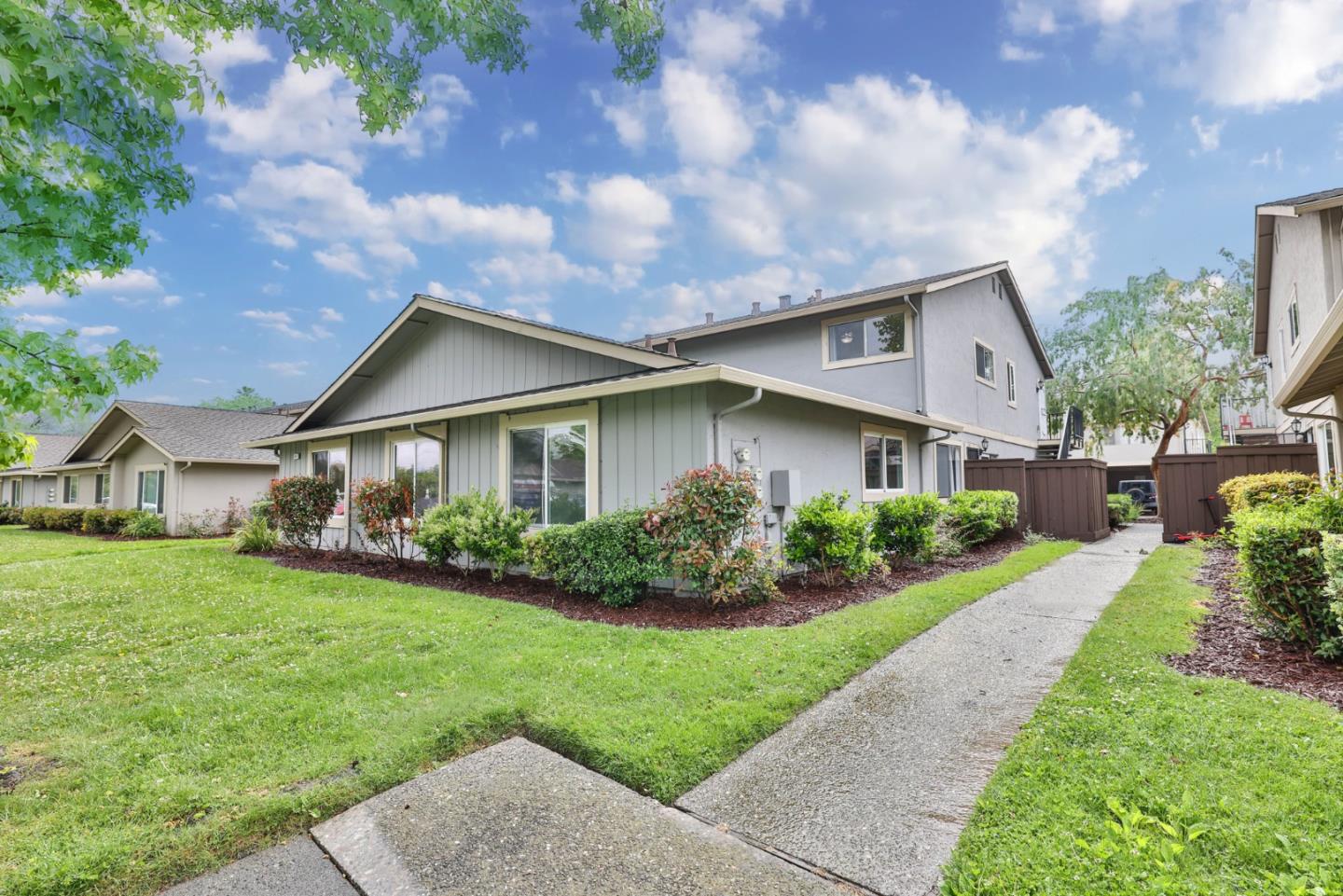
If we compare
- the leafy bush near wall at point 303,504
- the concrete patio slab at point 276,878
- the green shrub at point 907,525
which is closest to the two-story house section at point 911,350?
the green shrub at point 907,525

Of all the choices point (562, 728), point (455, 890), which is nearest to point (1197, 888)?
point (455, 890)

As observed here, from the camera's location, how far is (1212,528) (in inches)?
486

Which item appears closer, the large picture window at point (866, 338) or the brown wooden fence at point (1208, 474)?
the brown wooden fence at point (1208, 474)

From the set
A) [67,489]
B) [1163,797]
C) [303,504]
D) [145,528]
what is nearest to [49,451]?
[67,489]

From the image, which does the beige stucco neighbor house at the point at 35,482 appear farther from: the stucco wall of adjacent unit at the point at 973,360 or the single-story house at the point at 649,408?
the stucco wall of adjacent unit at the point at 973,360

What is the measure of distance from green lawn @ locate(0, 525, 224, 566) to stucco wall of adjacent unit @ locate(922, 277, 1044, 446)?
18138 millimetres

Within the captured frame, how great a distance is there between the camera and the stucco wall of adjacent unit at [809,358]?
12172 mm

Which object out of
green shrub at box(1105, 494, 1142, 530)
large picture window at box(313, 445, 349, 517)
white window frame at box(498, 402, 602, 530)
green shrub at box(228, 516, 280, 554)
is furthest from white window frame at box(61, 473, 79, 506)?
green shrub at box(1105, 494, 1142, 530)

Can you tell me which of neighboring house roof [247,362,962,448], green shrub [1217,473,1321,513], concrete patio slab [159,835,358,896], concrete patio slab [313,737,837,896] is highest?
neighboring house roof [247,362,962,448]

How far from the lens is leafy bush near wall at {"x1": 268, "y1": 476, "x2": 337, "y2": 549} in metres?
12.1

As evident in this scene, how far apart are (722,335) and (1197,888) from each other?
13.5 meters

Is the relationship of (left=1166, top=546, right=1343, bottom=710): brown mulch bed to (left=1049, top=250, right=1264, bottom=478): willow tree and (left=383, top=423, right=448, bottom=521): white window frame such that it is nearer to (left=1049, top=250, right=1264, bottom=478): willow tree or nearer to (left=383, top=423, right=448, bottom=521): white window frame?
(left=383, top=423, right=448, bottom=521): white window frame

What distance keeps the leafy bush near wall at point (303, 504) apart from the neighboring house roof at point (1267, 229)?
55.9 ft

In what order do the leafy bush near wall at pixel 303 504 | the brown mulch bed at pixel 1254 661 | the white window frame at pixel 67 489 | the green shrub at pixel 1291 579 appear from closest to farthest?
the brown mulch bed at pixel 1254 661 → the green shrub at pixel 1291 579 → the leafy bush near wall at pixel 303 504 → the white window frame at pixel 67 489
